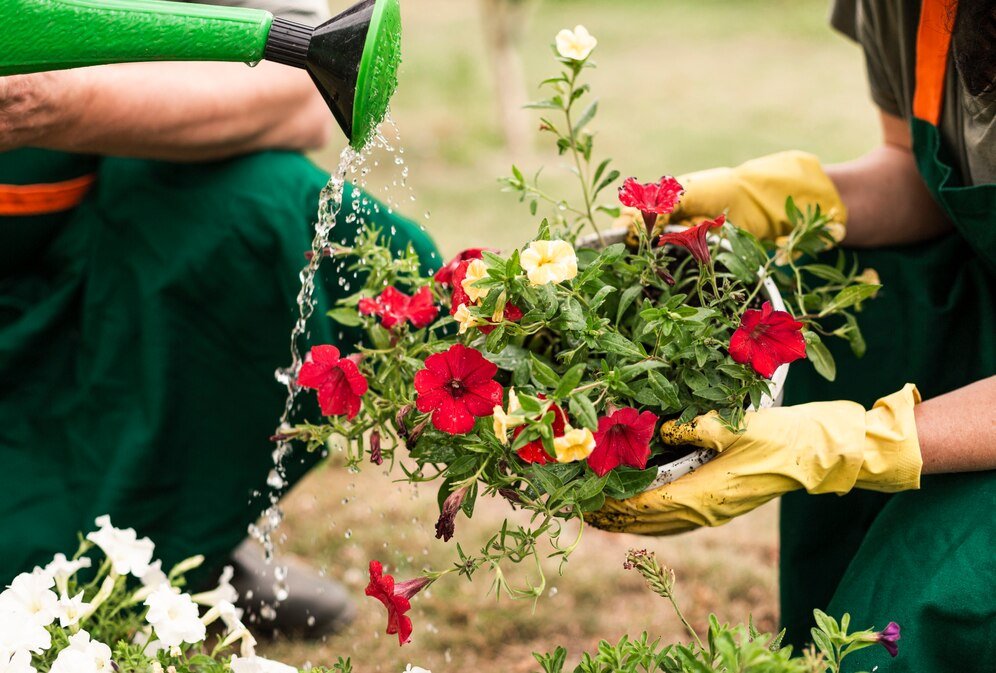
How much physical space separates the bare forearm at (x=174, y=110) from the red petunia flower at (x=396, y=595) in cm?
78

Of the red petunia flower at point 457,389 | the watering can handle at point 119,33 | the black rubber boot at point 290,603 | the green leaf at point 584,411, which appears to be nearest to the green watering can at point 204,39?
the watering can handle at point 119,33

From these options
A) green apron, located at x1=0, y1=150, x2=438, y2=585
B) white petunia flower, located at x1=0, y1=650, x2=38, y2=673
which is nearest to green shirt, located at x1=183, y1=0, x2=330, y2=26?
green apron, located at x1=0, y1=150, x2=438, y2=585

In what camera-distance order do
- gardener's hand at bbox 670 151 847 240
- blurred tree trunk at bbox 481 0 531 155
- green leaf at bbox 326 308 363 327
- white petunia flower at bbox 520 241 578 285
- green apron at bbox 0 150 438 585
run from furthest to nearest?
blurred tree trunk at bbox 481 0 531 155 → green apron at bbox 0 150 438 585 → gardener's hand at bbox 670 151 847 240 → green leaf at bbox 326 308 363 327 → white petunia flower at bbox 520 241 578 285

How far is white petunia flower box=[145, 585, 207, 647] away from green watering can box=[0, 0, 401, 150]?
57 centimetres

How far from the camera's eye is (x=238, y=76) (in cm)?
162

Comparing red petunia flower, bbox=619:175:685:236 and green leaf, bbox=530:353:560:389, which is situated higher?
red petunia flower, bbox=619:175:685:236

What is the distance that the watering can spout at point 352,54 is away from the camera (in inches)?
45.0

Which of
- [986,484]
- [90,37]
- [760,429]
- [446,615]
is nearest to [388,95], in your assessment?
[90,37]

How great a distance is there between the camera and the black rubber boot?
2092 millimetres

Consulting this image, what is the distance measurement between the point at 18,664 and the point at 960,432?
1085mm

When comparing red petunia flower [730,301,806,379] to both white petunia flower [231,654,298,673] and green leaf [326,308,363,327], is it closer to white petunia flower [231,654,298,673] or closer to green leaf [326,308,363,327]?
green leaf [326,308,363,327]

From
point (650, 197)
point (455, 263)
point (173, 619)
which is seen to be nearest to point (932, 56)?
point (650, 197)

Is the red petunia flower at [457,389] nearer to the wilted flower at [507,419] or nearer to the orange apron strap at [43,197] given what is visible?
the wilted flower at [507,419]

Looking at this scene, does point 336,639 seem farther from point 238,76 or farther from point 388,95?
point 388,95
